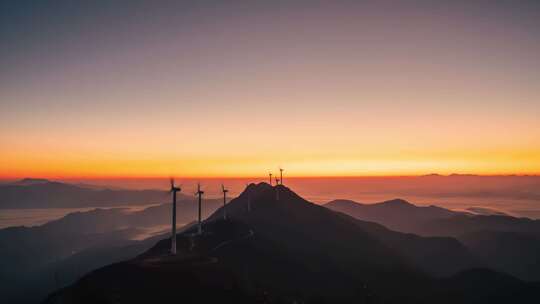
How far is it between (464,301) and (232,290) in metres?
109

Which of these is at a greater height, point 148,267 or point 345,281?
point 148,267

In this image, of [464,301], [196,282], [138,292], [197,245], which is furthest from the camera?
[464,301]

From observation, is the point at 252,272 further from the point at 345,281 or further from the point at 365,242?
the point at 365,242

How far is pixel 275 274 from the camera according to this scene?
449 feet

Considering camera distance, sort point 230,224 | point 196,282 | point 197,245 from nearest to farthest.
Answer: point 196,282, point 197,245, point 230,224

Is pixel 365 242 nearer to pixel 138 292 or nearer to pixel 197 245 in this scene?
pixel 197 245

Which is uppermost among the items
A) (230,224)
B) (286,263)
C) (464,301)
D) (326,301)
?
(230,224)

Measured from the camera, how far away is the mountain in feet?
308

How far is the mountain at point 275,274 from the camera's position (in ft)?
308

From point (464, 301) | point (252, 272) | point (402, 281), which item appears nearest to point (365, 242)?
point (402, 281)

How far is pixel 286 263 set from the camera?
489 ft

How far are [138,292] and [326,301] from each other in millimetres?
64271

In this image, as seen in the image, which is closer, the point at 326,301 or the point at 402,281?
the point at 326,301

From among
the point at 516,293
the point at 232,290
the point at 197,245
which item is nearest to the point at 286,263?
the point at 197,245
